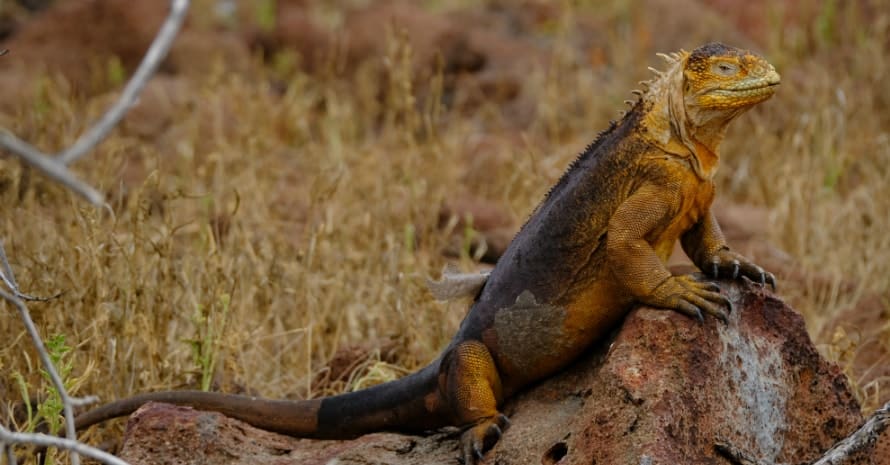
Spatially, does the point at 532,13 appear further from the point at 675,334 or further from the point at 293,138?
the point at 675,334

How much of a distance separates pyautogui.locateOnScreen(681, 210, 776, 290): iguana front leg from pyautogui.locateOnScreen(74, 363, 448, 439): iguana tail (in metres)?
1.03

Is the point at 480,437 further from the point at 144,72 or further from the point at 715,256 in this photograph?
the point at 144,72

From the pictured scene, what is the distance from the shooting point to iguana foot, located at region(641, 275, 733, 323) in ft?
14.0

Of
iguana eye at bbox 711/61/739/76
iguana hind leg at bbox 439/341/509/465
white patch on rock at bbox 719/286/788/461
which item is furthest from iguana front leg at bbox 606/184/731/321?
iguana hind leg at bbox 439/341/509/465

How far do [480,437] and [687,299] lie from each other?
0.86 meters

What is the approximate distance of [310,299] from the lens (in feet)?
20.9

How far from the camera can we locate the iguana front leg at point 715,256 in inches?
179

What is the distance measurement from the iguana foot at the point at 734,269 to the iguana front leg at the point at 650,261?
0.19 meters

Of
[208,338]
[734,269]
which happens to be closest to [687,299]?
[734,269]

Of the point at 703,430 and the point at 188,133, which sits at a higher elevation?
the point at 703,430

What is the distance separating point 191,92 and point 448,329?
577cm

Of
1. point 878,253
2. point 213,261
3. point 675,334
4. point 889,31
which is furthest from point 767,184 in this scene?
point 675,334

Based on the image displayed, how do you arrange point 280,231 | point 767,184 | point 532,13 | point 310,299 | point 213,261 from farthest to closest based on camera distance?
1. point 532,13
2. point 767,184
3. point 280,231
4. point 310,299
5. point 213,261

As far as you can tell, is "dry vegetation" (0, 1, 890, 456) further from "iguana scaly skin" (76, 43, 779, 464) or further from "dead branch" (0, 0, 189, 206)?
"dead branch" (0, 0, 189, 206)
